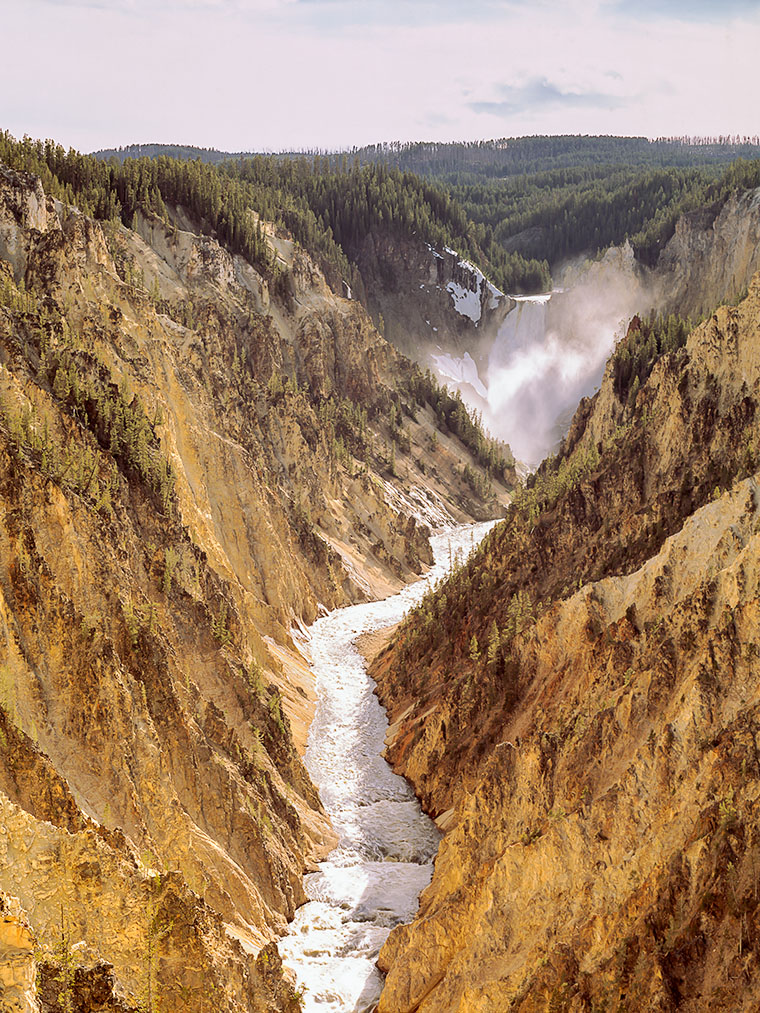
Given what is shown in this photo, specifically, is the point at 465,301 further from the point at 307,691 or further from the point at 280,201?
the point at 307,691

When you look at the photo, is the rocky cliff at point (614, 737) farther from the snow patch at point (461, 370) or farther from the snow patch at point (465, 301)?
the snow patch at point (465, 301)

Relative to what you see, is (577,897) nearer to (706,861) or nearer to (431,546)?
(706,861)

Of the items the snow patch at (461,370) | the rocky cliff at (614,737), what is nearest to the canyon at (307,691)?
the rocky cliff at (614,737)

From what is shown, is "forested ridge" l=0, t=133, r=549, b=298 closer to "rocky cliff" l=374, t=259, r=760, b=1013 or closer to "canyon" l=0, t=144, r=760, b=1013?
"canyon" l=0, t=144, r=760, b=1013

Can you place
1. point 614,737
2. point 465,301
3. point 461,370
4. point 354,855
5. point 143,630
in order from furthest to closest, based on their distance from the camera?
point 465,301 < point 461,370 < point 354,855 < point 143,630 < point 614,737

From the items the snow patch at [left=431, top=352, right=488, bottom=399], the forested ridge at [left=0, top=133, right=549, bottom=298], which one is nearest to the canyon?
the forested ridge at [left=0, top=133, right=549, bottom=298]

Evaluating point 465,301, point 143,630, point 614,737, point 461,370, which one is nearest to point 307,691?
point 143,630
